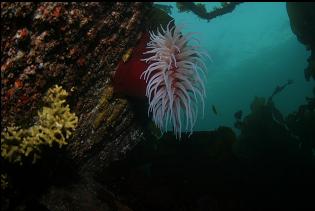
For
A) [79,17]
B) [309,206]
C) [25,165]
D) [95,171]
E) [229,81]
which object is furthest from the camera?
[229,81]

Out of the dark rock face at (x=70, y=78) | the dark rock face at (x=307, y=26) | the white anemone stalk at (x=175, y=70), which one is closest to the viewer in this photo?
the dark rock face at (x=70, y=78)

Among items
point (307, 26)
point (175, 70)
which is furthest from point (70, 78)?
point (307, 26)

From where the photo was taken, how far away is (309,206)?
221 inches

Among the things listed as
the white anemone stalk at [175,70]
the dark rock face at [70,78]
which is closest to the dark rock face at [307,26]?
the white anemone stalk at [175,70]

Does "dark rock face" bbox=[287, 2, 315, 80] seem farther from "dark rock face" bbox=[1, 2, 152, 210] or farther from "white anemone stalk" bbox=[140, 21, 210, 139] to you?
"dark rock face" bbox=[1, 2, 152, 210]

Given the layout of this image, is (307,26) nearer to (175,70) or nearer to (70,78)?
(175,70)

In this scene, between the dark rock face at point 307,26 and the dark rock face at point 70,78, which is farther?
the dark rock face at point 307,26

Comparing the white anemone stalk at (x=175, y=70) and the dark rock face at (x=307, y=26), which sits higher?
the dark rock face at (x=307, y=26)

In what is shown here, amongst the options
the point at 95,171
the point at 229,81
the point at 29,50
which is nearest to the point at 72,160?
the point at 95,171

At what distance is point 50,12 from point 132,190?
2.84 meters

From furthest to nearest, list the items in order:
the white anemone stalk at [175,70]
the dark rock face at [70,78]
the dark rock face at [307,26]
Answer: the dark rock face at [307,26], the white anemone stalk at [175,70], the dark rock face at [70,78]

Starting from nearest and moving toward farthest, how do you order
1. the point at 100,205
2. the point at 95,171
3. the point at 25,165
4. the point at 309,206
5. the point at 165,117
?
the point at 25,165
the point at 100,205
the point at 165,117
the point at 95,171
the point at 309,206

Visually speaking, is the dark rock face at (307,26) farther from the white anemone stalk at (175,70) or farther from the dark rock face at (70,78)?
the dark rock face at (70,78)

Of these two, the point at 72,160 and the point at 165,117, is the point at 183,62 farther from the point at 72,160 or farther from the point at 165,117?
the point at 72,160
